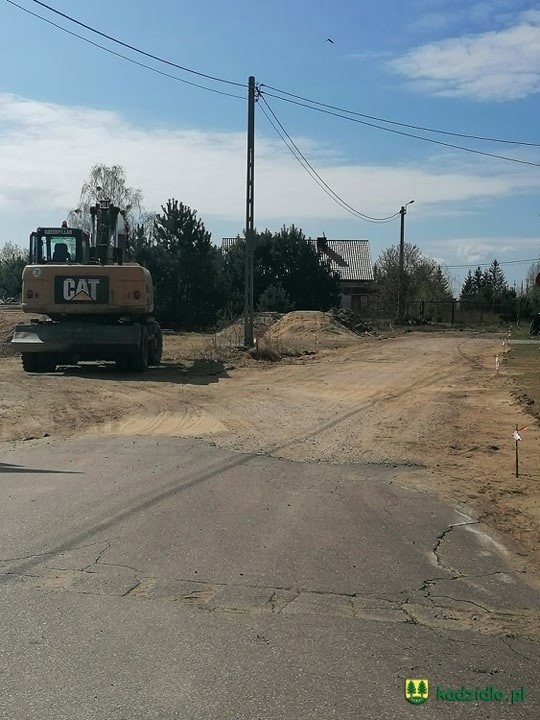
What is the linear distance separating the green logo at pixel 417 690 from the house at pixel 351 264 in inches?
2494

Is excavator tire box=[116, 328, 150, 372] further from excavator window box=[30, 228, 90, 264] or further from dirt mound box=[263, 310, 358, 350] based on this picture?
dirt mound box=[263, 310, 358, 350]

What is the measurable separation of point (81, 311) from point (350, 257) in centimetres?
5679

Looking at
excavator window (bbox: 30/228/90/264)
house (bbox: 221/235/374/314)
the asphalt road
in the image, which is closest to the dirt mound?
excavator window (bbox: 30/228/90/264)

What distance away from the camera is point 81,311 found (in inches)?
813

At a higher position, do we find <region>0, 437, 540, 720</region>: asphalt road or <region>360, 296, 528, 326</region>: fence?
<region>360, 296, 528, 326</region>: fence

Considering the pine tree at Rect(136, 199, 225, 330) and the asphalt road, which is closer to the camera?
the asphalt road

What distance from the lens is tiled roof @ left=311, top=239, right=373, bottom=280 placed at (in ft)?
239

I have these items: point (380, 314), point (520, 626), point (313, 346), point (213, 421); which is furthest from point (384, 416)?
point (380, 314)

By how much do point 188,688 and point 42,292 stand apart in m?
17.8

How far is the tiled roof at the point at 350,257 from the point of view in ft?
239

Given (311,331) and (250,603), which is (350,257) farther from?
(250,603)

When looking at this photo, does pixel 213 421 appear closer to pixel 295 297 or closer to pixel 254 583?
pixel 254 583

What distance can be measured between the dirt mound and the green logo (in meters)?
28.7

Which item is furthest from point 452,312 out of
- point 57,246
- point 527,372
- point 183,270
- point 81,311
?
point 81,311
